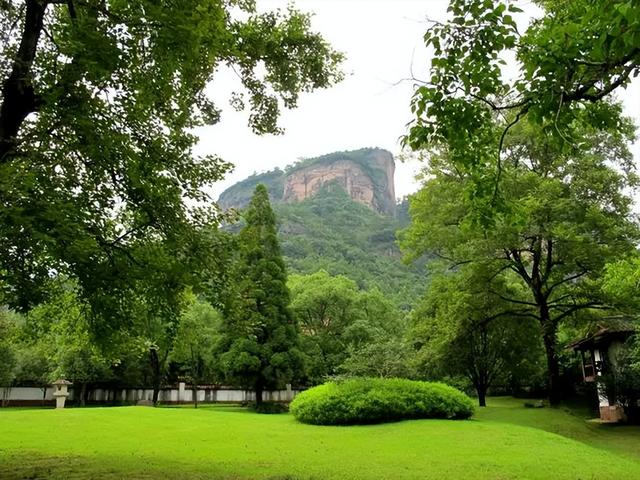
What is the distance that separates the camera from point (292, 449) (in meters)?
10.4

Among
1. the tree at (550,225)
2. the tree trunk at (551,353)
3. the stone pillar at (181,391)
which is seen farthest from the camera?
the stone pillar at (181,391)

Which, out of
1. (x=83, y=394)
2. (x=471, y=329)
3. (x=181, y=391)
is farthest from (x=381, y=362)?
(x=83, y=394)

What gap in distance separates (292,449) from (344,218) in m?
74.8

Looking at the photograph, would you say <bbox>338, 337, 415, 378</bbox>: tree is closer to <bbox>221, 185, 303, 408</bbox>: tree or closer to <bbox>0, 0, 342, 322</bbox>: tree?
<bbox>221, 185, 303, 408</bbox>: tree

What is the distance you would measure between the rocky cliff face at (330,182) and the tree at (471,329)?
87158 millimetres

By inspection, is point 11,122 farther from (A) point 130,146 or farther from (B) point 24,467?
(B) point 24,467

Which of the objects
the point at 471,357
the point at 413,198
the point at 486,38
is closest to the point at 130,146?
the point at 486,38

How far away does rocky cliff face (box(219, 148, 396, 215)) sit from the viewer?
11169 centimetres

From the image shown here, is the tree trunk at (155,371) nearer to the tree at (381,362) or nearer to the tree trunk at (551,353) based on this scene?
the tree at (381,362)

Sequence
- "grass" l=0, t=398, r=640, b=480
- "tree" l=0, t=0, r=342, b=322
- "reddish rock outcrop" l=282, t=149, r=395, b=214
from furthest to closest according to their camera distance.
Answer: "reddish rock outcrop" l=282, t=149, r=395, b=214
"grass" l=0, t=398, r=640, b=480
"tree" l=0, t=0, r=342, b=322

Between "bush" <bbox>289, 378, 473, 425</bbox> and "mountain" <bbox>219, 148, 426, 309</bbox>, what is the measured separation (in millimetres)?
14078

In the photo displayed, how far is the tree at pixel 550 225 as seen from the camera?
641 inches

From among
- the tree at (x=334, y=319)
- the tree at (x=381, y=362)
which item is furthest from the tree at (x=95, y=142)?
the tree at (x=334, y=319)

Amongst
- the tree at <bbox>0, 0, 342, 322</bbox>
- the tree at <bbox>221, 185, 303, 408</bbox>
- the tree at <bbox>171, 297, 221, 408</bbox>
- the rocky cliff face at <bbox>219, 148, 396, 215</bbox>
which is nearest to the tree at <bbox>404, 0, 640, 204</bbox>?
the tree at <bbox>0, 0, 342, 322</bbox>
